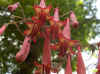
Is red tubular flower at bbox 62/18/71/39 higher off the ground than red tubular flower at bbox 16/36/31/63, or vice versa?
red tubular flower at bbox 62/18/71/39

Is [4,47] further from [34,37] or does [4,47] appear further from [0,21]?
[34,37]

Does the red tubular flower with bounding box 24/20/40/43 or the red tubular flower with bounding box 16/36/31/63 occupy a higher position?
the red tubular flower with bounding box 24/20/40/43

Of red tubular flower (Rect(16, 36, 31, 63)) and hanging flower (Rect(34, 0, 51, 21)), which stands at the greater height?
hanging flower (Rect(34, 0, 51, 21))

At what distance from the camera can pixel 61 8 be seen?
38.4 inches

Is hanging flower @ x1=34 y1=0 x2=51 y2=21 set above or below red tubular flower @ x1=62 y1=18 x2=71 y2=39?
above

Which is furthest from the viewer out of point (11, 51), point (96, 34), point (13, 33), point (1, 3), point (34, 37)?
point (96, 34)

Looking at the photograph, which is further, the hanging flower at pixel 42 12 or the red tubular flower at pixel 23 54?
the hanging flower at pixel 42 12

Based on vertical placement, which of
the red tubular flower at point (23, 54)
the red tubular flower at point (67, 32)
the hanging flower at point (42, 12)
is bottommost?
the red tubular flower at point (23, 54)

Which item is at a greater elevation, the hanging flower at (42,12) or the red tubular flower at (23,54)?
the hanging flower at (42,12)

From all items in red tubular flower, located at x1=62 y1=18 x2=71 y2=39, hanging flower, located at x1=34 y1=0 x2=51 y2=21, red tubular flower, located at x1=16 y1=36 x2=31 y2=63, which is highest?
hanging flower, located at x1=34 y1=0 x2=51 y2=21

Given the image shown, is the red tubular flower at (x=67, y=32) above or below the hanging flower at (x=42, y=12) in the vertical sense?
below

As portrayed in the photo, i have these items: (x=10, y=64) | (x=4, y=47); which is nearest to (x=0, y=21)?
(x=4, y=47)

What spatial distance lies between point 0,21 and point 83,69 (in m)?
0.67

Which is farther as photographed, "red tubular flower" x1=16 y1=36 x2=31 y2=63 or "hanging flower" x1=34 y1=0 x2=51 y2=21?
"hanging flower" x1=34 y1=0 x2=51 y2=21
